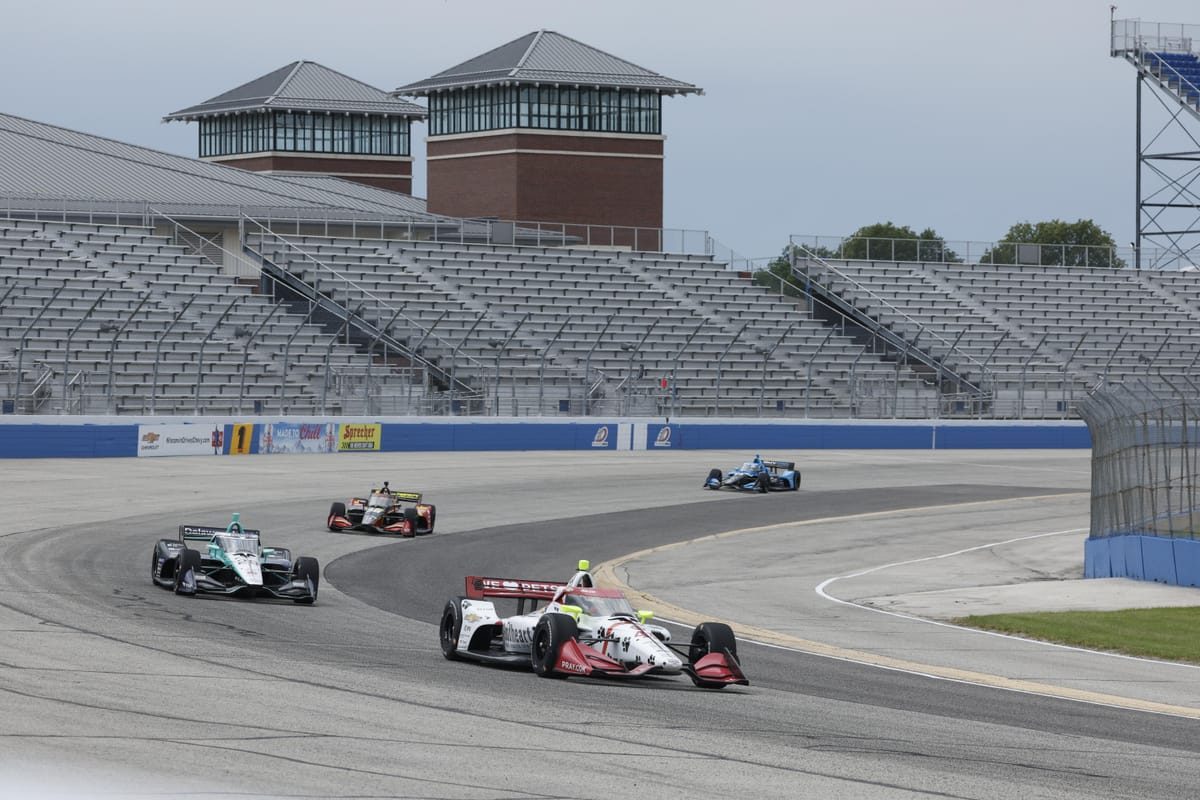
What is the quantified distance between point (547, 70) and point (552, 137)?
2875 mm

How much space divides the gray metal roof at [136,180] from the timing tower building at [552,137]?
4.89 meters

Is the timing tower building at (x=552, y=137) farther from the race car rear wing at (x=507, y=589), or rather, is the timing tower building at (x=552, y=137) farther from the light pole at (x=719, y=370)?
the race car rear wing at (x=507, y=589)

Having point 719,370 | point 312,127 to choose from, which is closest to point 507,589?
point 719,370

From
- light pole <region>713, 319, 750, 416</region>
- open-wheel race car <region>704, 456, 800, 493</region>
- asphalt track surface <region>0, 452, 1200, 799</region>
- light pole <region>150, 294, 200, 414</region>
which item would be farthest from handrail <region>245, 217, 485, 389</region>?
asphalt track surface <region>0, 452, 1200, 799</region>

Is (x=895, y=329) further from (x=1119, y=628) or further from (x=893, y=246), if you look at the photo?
(x=1119, y=628)

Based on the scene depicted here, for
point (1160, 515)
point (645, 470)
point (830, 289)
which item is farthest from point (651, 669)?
point (830, 289)

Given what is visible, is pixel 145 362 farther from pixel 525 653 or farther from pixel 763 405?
pixel 525 653

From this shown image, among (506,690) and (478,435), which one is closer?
(506,690)

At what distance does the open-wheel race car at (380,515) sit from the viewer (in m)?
27.9

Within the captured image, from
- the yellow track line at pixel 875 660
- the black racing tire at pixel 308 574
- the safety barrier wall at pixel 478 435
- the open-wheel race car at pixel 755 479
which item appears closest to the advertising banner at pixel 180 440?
the safety barrier wall at pixel 478 435

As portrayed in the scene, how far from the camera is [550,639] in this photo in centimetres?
1443

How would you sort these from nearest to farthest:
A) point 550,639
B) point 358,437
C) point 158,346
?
point 550,639 → point 158,346 → point 358,437

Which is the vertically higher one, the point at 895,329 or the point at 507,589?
the point at 895,329

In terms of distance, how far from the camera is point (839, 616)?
818 inches
